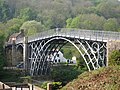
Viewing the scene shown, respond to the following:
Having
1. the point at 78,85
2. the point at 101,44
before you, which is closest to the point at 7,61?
the point at 101,44

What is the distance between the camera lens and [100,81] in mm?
19969

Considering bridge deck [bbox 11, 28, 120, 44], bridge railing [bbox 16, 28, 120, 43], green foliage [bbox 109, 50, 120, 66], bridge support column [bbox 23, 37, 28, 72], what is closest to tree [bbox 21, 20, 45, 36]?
bridge support column [bbox 23, 37, 28, 72]

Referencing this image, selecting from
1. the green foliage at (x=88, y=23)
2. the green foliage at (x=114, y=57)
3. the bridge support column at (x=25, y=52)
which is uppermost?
the green foliage at (x=88, y=23)

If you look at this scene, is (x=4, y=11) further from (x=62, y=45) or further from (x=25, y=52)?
(x=62, y=45)

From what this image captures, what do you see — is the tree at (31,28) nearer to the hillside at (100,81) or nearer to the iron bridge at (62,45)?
the iron bridge at (62,45)

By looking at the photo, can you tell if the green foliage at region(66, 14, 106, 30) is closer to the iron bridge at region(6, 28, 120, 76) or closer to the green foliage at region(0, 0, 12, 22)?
the green foliage at region(0, 0, 12, 22)

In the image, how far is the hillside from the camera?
62.9 feet

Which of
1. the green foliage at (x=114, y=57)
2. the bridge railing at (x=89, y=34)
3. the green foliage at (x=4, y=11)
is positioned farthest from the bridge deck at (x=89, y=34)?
the green foliage at (x=4, y=11)

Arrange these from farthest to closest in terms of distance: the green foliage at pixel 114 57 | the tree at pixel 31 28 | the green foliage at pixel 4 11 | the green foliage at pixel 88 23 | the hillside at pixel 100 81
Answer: the green foliage at pixel 4 11
the green foliage at pixel 88 23
the tree at pixel 31 28
the green foliage at pixel 114 57
the hillside at pixel 100 81

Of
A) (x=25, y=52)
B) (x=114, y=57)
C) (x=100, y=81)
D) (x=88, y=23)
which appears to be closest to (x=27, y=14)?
(x=88, y=23)

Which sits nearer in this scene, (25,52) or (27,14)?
(25,52)

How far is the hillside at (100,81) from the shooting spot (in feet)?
62.9

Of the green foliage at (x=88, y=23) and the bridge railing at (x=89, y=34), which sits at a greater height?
the green foliage at (x=88, y=23)

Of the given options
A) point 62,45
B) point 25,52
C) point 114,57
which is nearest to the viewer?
point 114,57
